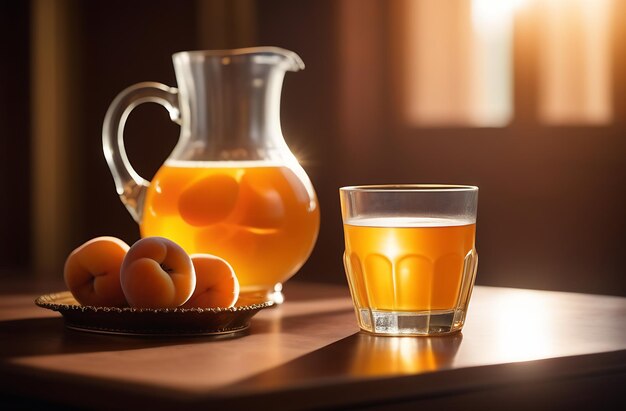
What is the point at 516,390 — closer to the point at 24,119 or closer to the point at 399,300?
the point at 399,300

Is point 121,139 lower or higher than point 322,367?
higher

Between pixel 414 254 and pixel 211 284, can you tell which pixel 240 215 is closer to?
pixel 211 284

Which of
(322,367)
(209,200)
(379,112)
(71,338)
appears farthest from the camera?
(379,112)

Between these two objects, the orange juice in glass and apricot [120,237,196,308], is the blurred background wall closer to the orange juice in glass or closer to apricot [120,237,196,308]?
apricot [120,237,196,308]

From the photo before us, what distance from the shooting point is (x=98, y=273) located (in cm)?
102

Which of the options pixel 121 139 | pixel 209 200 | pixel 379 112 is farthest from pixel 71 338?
pixel 379 112

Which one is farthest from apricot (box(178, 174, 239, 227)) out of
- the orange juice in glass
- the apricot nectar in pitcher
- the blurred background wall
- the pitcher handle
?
the blurred background wall

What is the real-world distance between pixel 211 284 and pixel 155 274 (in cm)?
7

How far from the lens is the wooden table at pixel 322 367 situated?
2.34ft

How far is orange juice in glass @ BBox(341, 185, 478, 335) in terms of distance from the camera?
950mm

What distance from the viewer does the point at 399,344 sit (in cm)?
90

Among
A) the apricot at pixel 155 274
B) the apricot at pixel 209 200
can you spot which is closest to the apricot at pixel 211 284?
the apricot at pixel 155 274

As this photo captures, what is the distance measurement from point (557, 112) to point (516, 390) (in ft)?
4.79

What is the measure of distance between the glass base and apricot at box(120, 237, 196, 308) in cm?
18
